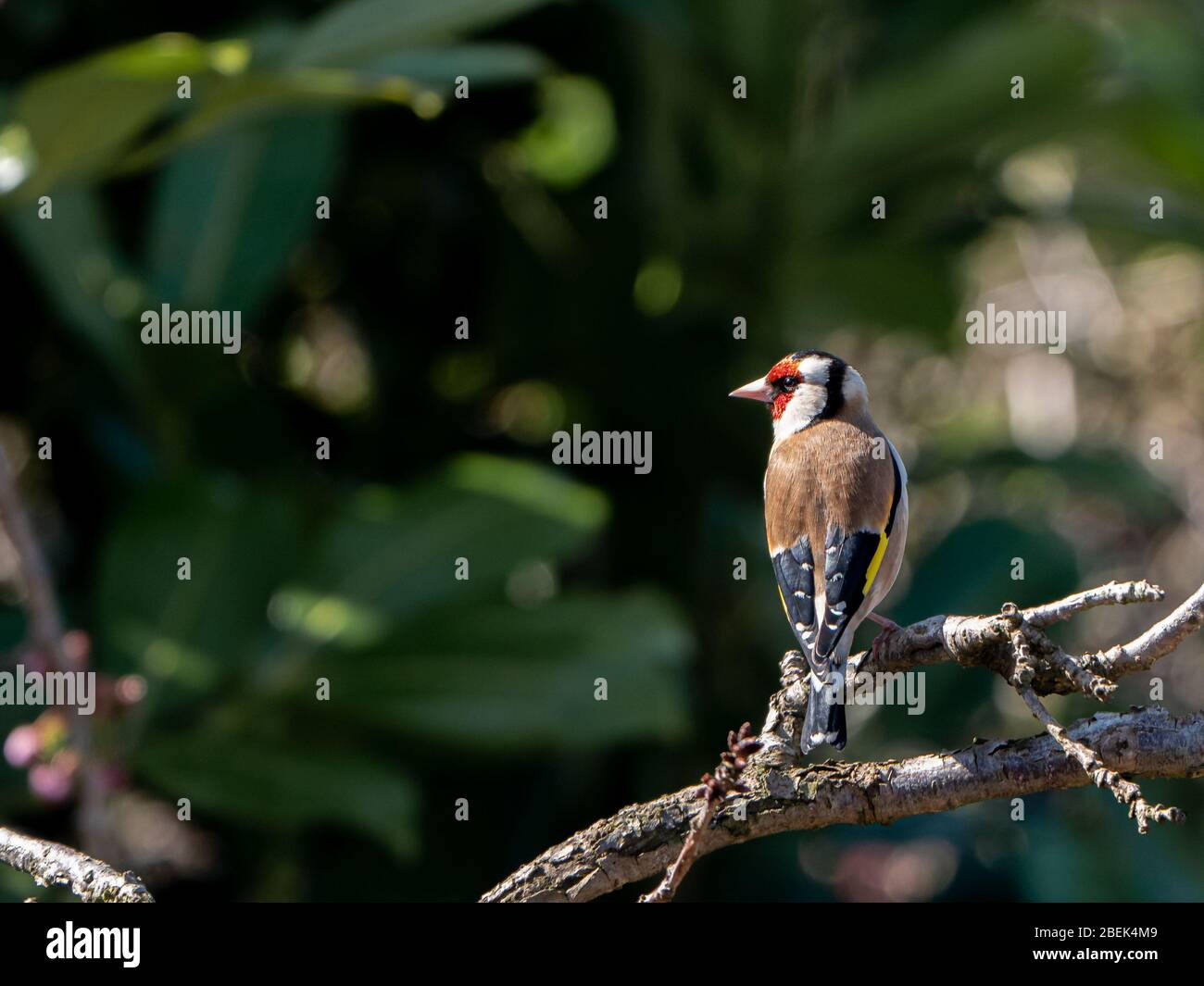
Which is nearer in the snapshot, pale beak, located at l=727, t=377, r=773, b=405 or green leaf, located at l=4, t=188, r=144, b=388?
pale beak, located at l=727, t=377, r=773, b=405

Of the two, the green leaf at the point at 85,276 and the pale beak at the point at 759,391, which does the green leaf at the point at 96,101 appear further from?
the pale beak at the point at 759,391

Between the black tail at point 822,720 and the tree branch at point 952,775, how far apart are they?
0.05 meters

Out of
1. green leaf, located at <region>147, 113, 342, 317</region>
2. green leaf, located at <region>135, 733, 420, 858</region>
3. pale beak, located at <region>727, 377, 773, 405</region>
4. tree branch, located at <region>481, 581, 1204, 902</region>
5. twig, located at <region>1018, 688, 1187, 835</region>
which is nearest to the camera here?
twig, located at <region>1018, 688, 1187, 835</region>

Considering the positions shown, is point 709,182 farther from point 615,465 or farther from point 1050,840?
point 1050,840

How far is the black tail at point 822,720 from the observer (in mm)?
1048

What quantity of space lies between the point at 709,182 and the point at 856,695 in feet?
9.61

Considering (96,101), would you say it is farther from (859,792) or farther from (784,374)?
(859,792)

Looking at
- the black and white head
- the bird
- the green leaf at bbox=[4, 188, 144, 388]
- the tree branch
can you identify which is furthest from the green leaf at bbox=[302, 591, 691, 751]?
the tree branch

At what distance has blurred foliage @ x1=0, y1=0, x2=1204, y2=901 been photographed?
298 cm

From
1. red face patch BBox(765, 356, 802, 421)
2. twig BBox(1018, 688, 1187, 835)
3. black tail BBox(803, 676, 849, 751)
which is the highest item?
red face patch BBox(765, 356, 802, 421)

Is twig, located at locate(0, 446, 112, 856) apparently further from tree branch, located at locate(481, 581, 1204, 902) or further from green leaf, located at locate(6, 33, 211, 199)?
tree branch, located at locate(481, 581, 1204, 902)

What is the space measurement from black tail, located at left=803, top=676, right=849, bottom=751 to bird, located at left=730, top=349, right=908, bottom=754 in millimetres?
139

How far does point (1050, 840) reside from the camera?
333 cm

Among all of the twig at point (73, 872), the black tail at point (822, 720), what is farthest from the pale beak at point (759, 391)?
the twig at point (73, 872)
